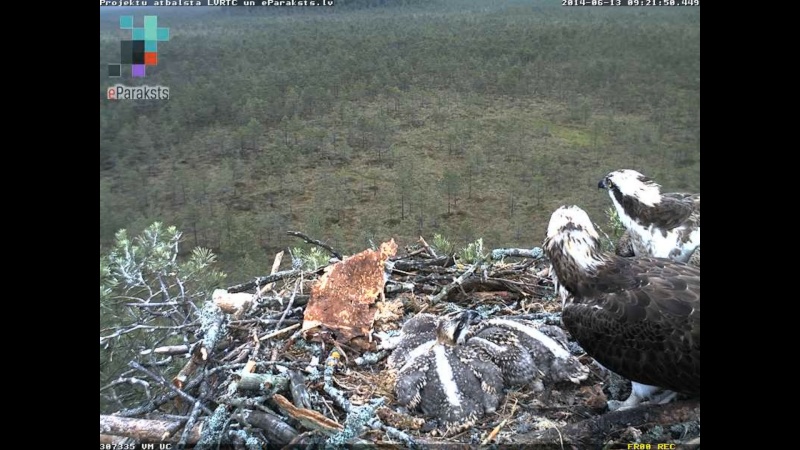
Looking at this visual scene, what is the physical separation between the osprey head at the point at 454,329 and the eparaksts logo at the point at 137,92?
188 centimetres

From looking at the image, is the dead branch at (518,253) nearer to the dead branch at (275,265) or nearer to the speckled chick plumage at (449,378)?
the speckled chick plumage at (449,378)

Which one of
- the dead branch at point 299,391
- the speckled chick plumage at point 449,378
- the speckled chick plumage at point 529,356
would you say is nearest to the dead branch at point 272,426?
the dead branch at point 299,391

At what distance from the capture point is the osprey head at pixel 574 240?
2.52 metres

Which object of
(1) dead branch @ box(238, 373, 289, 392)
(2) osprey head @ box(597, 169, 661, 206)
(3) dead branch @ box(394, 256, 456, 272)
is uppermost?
(2) osprey head @ box(597, 169, 661, 206)

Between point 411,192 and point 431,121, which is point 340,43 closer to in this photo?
point 431,121

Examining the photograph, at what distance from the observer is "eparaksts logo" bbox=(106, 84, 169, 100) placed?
108 inches

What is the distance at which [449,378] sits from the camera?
2328mm

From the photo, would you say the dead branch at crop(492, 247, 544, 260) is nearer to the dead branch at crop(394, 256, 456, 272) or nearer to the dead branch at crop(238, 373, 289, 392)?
the dead branch at crop(394, 256, 456, 272)

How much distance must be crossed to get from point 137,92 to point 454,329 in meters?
2.01

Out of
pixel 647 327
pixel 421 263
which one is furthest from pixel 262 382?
pixel 647 327

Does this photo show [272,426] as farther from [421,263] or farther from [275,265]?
[421,263]

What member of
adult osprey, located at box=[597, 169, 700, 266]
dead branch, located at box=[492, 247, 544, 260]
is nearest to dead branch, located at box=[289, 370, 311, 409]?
dead branch, located at box=[492, 247, 544, 260]

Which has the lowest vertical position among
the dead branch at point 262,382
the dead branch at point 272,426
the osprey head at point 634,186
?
the dead branch at point 272,426

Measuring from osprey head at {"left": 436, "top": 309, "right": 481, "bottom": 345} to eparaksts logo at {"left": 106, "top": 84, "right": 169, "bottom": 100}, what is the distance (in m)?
1.88
